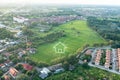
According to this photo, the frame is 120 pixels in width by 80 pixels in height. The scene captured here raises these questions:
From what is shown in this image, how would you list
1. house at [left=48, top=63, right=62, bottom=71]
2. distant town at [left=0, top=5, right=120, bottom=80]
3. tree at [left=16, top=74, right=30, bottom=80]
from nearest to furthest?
tree at [left=16, top=74, right=30, bottom=80] → distant town at [left=0, top=5, right=120, bottom=80] → house at [left=48, top=63, right=62, bottom=71]

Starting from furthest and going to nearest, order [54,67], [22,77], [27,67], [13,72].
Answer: [54,67] → [27,67] → [13,72] → [22,77]

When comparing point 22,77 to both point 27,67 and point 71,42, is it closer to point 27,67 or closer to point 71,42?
point 27,67

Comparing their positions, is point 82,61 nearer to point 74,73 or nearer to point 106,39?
point 74,73

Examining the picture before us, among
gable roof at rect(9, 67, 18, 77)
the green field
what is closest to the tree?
gable roof at rect(9, 67, 18, 77)

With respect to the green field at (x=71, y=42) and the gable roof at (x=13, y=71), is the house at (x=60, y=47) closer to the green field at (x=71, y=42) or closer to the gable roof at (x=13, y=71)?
the green field at (x=71, y=42)

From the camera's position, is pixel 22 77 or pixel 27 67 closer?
pixel 22 77

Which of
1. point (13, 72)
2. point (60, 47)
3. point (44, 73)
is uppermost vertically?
point (13, 72)

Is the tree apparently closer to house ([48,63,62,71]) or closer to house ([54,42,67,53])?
house ([48,63,62,71])

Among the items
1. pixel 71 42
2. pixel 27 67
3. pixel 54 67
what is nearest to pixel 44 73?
pixel 54 67

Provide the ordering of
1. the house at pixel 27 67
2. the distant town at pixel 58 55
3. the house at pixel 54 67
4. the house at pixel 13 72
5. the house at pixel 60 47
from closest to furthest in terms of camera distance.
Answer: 1. the house at pixel 13 72
2. the distant town at pixel 58 55
3. the house at pixel 27 67
4. the house at pixel 54 67
5. the house at pixel 60 47

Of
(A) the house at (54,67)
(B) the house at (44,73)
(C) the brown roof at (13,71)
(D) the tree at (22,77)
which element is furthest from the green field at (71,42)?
(D) the tree at (22,77)
